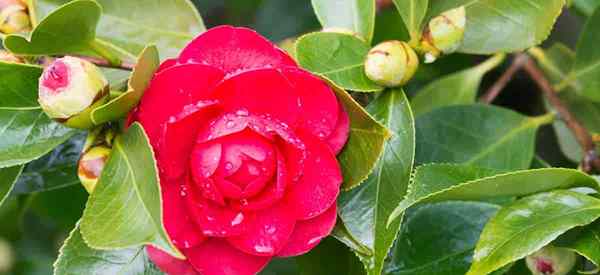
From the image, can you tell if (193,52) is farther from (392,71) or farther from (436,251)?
(436,251)

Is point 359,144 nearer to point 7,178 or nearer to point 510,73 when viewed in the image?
point 7,178

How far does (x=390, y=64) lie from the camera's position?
990 millimetres

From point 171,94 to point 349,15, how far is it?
0.30 metres

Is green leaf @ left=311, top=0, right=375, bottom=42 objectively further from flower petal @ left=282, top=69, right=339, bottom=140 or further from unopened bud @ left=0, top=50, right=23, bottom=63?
unopened bud @ left=0, top=50, right=23, bottom=63

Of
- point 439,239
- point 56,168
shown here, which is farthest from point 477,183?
point 56,168

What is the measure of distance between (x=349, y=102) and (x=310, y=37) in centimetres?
12

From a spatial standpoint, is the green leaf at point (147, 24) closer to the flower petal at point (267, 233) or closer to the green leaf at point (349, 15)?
the green leaf at point (349, 15)

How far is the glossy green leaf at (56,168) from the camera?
117cm

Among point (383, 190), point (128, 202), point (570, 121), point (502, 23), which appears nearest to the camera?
point (128, 202)

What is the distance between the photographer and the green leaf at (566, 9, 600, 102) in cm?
136

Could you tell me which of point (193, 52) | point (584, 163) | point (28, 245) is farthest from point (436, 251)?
point (28, 245)

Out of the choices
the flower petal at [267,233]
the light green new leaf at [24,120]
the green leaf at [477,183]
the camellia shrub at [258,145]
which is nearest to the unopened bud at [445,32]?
the camellia shrub at [258,145]

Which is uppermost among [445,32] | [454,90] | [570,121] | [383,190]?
[445,32]

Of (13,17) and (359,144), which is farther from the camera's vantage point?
(13,17)
